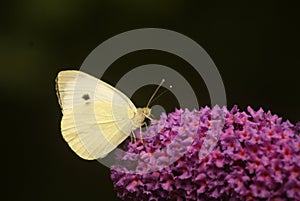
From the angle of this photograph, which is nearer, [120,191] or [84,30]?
[120,191]

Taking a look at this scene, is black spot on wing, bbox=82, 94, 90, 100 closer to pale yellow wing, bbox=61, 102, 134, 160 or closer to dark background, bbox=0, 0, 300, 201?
pale yellow wing, bbox=61, 102, 134, 160

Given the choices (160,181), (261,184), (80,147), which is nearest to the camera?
(261,184)

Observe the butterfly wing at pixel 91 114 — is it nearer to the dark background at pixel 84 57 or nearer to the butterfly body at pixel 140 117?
the butterfly body at pixel 140 117

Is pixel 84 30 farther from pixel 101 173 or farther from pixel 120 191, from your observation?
pixel 120 191

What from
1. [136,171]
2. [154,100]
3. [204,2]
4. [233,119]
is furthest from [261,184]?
[204,2]

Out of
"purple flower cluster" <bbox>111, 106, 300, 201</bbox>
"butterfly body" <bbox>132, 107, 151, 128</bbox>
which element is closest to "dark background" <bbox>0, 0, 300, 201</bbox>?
"butterfly body" <bbox>132, 107, 151, 128</bbox>

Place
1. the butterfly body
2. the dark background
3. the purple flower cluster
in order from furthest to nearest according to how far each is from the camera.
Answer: the dark background → the butterfly body → the purple flower cluster

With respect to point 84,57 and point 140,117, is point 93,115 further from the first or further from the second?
point 84,57
